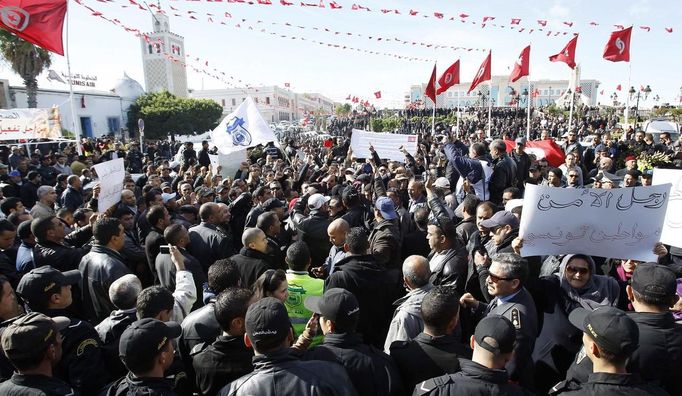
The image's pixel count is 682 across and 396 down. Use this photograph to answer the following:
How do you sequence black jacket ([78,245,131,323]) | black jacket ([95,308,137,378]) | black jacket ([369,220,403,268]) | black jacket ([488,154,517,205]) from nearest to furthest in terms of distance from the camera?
black jacket ([95,308,137,378]), black jacket ([78,245,131,323]), black jacket ([369,220,403,268]), black jacket ([488,154,517,205])

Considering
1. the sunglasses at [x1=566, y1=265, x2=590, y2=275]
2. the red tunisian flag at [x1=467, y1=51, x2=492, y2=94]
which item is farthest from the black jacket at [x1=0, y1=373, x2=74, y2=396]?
Answer: the red tunisian flag at [x1=467, y1=51, x2=492, y2=94]

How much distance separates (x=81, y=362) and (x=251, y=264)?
65.0 inches

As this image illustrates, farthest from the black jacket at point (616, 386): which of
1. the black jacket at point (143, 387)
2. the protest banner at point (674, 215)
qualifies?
the protest banner at point (674, 215)

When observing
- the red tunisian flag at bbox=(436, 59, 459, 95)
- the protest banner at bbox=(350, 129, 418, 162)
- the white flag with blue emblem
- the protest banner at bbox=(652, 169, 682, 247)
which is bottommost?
the protest banner at bbox=(652, 169, 682, 247)

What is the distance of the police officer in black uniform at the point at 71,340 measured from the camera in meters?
2.58

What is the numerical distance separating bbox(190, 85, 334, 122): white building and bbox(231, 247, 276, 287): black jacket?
3022 inches

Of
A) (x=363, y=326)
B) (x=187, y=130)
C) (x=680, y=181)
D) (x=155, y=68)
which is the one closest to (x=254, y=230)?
(x=363, y=326)

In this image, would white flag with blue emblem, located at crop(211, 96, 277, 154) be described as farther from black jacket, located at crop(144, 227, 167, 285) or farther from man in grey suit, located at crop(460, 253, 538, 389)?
man in grey suit, located at crop(460, 253, 538, 389)

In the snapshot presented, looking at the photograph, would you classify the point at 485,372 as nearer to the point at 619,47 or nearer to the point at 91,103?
the point at 619,47

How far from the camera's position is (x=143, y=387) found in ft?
7.06

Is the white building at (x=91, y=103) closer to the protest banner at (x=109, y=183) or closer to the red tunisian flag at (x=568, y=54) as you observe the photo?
the protest banner at (x=109, y=183)

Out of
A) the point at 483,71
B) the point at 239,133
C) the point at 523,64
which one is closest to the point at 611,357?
the point at 239,133

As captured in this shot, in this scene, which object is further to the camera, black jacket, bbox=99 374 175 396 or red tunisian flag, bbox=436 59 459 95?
red tunisian flag, bbox=436 59 459 95

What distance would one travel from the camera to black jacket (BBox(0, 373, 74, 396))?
2131mm
